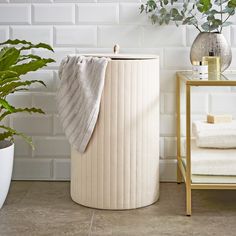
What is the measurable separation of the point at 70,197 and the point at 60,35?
75 centimetres

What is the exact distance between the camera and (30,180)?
8.37 ft

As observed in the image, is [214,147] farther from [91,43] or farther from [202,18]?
[91,43]

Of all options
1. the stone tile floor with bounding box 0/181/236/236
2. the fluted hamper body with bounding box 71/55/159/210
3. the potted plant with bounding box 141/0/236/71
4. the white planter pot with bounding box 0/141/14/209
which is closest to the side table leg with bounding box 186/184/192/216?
the stone tile floor with bounding box 0/181/236/236

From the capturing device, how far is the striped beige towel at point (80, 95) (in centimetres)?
204

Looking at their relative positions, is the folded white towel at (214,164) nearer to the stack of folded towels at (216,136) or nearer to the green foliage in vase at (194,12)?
the stack of folded towels at (216,136)

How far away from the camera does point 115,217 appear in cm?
203

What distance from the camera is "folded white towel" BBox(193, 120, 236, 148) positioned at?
85.0 inches

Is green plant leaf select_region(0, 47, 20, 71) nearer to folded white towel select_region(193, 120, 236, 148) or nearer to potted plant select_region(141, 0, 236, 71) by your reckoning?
potted plant select_region(141, 0, 236, 71)

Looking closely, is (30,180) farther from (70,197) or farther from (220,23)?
(220,23)

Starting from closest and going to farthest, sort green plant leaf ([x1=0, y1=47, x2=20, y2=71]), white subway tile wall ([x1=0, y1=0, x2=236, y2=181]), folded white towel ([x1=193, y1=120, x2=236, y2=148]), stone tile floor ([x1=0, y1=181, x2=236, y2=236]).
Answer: stone tile floor ([x1=0, y1=181, x2=236, y2=236]) → green plant leaf ([x1=0, y1=47, x2=20, y2=71]) → folded white towel ([x1=193, y1=120, x2=236, y2=148]) → white subway tile wall ([x1=0, y1=0, x2=236, y2=181])

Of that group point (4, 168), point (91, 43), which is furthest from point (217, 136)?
point (4, 168)

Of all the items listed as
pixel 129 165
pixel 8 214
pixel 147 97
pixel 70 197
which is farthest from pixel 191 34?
pixel 8 214

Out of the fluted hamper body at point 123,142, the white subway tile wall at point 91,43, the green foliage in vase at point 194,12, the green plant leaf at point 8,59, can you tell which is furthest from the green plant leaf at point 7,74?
the green foliage in vase at point 194,12

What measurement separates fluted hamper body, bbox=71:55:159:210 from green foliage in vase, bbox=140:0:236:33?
12.4 inches
